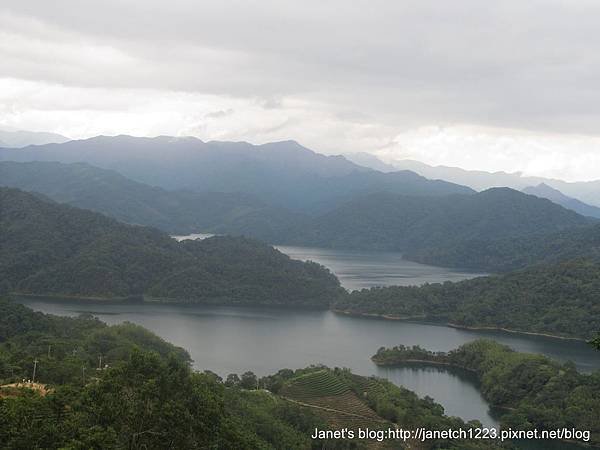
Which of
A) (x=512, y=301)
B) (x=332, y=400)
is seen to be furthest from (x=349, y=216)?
(x=332, y=400)

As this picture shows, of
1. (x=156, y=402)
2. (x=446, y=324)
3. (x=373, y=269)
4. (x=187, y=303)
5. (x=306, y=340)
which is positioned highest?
(x=373, y=269)

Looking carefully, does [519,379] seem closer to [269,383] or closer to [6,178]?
[269,383]

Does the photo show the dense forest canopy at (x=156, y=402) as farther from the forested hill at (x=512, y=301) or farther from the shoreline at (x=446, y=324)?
the forested hill at (x=512, y=301)

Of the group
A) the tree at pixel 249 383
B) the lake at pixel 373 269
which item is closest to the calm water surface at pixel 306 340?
the tree at pixel 249 383

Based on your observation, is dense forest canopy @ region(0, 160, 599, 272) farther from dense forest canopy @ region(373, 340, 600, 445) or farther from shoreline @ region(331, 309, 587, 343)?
dense forest canopy @ region(373, 340, 600, 445)

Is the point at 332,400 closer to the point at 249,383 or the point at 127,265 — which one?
the point at 249,383

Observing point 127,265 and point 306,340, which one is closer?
point 306,340
